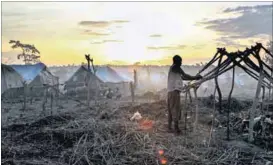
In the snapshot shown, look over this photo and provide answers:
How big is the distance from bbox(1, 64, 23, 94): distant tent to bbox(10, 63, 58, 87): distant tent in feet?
1.79

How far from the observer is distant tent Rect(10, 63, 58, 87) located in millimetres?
29438

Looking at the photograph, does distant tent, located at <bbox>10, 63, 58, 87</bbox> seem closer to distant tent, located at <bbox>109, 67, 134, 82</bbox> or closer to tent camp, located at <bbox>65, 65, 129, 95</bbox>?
tent camp, located at <bbox>65, 65, 129, 95</bbox>

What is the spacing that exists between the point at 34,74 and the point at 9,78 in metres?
2.17

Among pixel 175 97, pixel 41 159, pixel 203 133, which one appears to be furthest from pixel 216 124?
pixel 41 159

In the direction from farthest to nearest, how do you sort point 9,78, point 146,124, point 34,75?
point 34,75, point 9,78, point 146,124

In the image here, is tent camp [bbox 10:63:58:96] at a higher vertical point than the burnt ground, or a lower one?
higher

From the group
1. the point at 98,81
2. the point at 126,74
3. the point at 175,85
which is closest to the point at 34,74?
the point at 98,81

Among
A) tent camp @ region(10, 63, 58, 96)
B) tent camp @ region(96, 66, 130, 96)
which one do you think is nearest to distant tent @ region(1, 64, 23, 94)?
tent camp @ region(10, 63, 58, 96)

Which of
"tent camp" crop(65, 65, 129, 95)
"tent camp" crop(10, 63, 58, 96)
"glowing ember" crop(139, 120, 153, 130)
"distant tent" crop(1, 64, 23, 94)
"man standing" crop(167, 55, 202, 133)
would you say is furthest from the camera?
"tent camp" crop(10, 63, 58, 96)

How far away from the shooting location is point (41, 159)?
681cm

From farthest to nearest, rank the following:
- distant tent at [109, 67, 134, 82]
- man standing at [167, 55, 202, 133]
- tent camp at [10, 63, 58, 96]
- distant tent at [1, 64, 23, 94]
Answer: distant tent at [109, 67, 134, 82]
tent camp at [10, 63, 58, 96]
distant tent at [1, 64, 23, 94]
man standing at [167, 55, 202, 133]

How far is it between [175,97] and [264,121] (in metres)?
2.07

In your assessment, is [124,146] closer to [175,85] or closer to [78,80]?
[175,85]

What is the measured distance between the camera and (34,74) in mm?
29938
